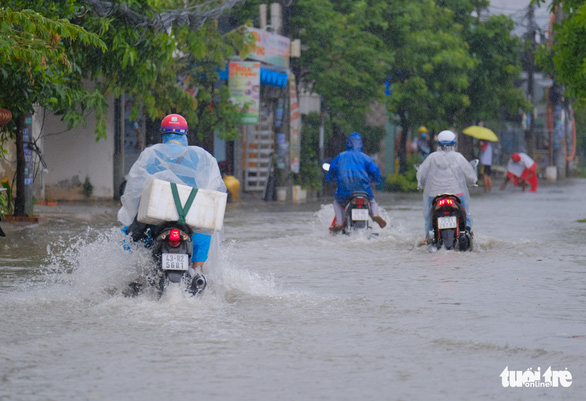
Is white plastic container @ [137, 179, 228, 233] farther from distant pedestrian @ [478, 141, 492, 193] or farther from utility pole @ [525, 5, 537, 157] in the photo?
utility pole @ [525, 5, 537, 157]

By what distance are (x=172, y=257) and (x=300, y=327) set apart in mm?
1243

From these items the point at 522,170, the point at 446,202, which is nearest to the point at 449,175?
Answer: the point at 446,202

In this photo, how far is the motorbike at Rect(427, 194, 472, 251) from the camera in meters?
13.5

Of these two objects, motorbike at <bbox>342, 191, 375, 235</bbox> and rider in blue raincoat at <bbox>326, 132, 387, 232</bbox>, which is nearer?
motorbike at <bbox>342, 191, 375, 235</bbox>

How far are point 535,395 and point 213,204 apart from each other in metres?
3.44

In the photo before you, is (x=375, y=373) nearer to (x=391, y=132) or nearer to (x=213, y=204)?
(x=213, y=204)

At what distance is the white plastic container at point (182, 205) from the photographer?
27.3 feet

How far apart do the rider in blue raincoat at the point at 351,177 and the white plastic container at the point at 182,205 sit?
7.05 m

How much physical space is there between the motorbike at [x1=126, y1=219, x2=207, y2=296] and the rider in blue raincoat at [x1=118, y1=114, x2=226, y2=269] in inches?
7.0

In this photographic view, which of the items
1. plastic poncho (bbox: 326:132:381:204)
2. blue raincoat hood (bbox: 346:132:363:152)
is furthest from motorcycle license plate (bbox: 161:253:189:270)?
blue raincoat hood (bbox: 346:132:363:152)

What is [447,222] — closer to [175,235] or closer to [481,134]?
[175,235]

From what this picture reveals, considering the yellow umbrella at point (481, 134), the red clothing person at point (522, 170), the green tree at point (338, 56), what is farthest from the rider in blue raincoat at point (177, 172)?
the yellow umbrella at point (481, 134)

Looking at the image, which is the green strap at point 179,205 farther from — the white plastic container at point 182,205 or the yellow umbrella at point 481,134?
the yellow umbrella at point 481,134

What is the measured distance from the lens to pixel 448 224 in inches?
531
